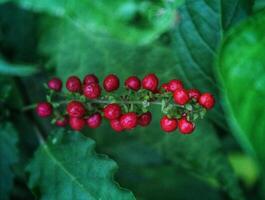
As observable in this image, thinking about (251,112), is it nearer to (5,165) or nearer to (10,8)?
→ (5,165)

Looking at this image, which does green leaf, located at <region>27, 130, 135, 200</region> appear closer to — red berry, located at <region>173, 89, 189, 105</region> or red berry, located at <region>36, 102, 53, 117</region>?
red berry, located at <region>36, 102, 53, 117</region>

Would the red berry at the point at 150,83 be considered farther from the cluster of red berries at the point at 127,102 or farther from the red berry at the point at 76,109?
the red berry at the point at 76,109

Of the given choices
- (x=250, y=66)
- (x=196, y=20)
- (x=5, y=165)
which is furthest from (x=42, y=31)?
(x=250, y=66)

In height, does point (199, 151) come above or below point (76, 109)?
below

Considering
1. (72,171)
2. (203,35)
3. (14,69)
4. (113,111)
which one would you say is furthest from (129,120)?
(14,69)

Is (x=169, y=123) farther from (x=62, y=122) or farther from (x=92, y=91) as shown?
(x=62, y=122)
